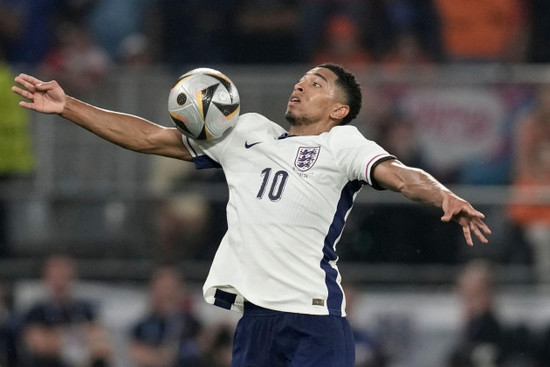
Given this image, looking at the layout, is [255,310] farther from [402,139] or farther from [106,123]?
[402,139]

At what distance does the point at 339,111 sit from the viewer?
587cm

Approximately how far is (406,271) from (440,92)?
146cm

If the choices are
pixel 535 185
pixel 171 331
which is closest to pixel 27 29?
pixel 171 331

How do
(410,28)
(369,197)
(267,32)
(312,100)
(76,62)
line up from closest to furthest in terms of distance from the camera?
(312,100), (369,197), (410,28), (76,62), (267,32)

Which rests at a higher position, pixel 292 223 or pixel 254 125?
pixel 254 125

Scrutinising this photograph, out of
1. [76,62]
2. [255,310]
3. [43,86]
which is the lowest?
[255,310]

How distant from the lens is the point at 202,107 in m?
5.70

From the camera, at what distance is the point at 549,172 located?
9.49 metres

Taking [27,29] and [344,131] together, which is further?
[27,29]

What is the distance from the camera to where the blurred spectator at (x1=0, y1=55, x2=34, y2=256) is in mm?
10031

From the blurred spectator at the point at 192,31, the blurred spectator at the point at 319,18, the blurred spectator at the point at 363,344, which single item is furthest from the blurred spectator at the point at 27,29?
the blurred spectator at the point at 363,344

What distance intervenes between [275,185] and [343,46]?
570 centimetres

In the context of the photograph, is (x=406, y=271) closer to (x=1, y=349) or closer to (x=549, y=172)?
(x=549, y=172)

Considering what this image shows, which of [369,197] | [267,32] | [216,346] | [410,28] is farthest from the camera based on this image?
[267,32]
